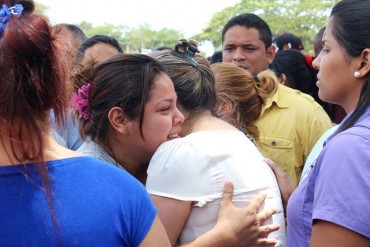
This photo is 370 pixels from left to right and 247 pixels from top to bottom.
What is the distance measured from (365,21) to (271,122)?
1571mm

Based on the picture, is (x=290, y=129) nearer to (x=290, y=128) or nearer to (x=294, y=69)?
(x=290, y=128)

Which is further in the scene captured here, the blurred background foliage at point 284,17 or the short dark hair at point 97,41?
the blurred background foliage at point 284,17

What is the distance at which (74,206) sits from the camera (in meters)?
1.18

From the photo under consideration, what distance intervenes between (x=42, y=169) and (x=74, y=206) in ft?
0.35

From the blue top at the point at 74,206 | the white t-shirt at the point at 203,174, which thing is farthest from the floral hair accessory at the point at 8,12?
the white t-shirt at the point at 203,174

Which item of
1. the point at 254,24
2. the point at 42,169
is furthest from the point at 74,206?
the point at 254,24

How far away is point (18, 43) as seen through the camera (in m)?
1.13

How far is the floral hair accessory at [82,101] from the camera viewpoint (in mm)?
2139

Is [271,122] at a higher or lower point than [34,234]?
lower

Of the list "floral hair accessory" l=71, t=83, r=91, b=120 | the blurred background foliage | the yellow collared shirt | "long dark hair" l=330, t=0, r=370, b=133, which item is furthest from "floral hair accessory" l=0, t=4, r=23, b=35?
the blurred background foliage

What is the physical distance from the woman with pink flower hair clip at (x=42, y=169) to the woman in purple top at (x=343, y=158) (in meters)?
0.64

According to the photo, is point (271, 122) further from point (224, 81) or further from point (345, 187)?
point (345, 187)

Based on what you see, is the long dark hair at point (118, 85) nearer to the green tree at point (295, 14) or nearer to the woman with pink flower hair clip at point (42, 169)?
the woman with pink flower hair clip at point (42, 169)

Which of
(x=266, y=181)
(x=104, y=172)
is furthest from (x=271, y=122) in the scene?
(x=104, y=172)
